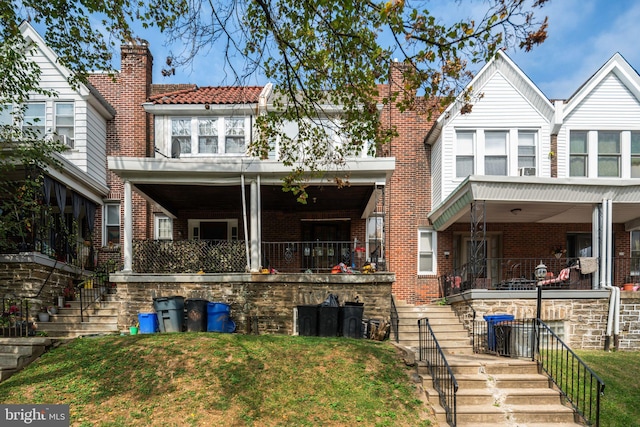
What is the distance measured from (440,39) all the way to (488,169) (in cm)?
1071

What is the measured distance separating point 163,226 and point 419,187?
947 centimetres

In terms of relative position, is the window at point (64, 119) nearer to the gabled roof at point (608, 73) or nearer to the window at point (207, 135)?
the window at point (207, 135)


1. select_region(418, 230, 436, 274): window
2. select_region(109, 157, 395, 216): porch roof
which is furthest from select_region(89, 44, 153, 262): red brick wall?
select_region(418, 230, 436, 274): window

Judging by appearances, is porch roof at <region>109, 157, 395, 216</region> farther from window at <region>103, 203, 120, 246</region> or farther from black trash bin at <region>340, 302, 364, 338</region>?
window at <region>103, 203, 120, 246</region>

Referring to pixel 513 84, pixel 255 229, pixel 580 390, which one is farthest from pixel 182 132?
pixel 580 390

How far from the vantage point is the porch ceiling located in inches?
551

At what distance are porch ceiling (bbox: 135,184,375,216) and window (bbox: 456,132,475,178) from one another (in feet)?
11.8

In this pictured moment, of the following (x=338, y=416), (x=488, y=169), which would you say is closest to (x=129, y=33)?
(x=338, y=416)

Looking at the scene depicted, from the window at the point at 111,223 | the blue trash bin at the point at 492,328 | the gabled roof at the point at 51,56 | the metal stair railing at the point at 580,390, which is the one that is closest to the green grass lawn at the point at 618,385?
the metal stair railing at the point at 580,390

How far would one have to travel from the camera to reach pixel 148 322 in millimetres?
11969

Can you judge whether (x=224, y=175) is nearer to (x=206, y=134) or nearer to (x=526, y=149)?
(x=206, y=134)

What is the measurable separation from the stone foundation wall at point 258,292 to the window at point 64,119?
7.17m

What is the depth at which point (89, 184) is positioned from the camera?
1638 cm

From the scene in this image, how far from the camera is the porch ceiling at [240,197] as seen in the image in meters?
14.0
